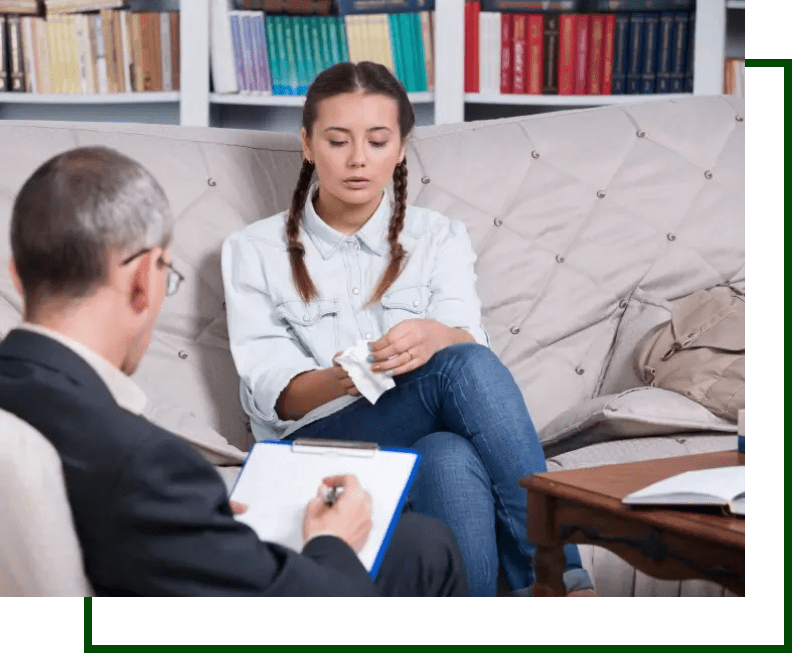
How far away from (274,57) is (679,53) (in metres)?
0.98

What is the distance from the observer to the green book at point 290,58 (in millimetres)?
2572

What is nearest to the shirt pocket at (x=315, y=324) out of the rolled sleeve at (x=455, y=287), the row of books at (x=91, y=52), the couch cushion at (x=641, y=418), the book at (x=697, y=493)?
the rolled sleeve at (x=455, y=287)

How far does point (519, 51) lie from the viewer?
100 inches

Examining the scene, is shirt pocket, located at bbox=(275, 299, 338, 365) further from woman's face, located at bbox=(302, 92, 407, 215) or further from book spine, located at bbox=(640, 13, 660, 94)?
book spine, located at bbox=(640, 13, 660, 94)

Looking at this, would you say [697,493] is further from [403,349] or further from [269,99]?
[269,99]

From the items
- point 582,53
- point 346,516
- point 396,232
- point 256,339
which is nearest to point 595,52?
point 582,53

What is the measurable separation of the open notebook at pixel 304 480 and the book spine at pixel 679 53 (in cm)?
178

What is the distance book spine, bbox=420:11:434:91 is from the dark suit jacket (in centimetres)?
198

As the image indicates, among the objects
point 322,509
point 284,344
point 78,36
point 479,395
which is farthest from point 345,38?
point 322,509

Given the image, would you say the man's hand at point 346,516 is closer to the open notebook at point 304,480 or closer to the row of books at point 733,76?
the open notebook at point 304,480

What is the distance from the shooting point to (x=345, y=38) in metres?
2.57

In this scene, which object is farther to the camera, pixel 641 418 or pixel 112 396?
pixel 641 418

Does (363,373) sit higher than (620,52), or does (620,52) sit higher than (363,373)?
(620,52)

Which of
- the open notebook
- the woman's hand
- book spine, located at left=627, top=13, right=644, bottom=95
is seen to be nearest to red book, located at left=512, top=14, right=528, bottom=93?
book spine, located at left=627, top=13, right=644, bottom=95
